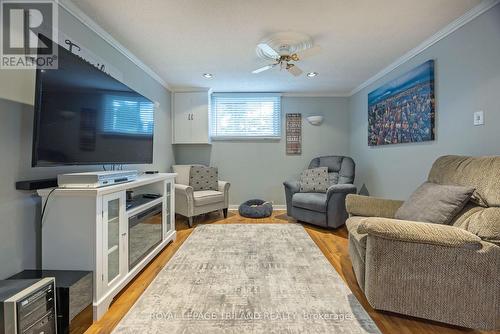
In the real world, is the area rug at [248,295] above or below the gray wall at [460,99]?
below

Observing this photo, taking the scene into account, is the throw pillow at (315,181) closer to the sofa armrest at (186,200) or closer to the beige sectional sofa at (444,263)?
the sofa armrest at (186,200)

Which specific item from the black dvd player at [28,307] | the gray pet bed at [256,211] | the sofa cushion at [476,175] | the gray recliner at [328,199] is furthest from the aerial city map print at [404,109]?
the black dvd player at [28,307]

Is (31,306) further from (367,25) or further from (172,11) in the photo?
(367,25)

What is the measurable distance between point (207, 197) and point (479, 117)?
3135 mm

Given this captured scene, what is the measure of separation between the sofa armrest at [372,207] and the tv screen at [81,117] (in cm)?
215

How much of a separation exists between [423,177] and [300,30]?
79.6 inches

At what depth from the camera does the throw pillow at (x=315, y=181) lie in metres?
3.83

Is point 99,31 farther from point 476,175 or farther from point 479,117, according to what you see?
point 479,117

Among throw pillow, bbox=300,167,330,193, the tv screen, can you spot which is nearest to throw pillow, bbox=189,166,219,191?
throw pillow, bbox=300,167,330,193

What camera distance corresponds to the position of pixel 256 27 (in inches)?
87.7

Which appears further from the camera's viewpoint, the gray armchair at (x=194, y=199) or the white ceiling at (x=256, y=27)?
the gray armchair at (x=194, y=199)

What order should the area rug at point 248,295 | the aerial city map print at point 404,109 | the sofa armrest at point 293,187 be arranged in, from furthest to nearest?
1. the sofa armrest at point 293,187
2. the aerial city map print at point 404,109
3. the area rug at point 248,295

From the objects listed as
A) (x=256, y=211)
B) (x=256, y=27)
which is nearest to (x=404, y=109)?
(x=256, y=27)

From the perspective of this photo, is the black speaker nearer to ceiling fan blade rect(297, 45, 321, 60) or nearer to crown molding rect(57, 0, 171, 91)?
crown molding rect(57, 0, 171, 91)
